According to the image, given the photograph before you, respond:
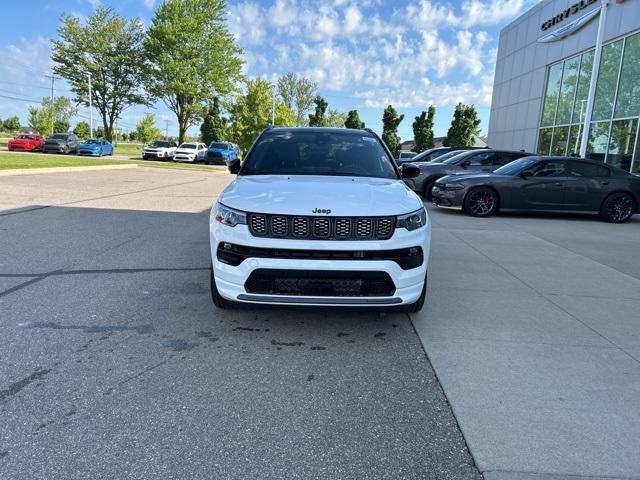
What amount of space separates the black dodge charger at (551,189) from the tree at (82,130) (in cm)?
7794

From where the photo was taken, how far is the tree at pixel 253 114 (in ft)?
166

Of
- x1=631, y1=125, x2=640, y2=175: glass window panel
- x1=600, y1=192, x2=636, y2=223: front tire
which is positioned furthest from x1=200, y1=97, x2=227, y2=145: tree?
x1=600, y1=192, x2=636, y2=223: front tire

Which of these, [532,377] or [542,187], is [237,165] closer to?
[532,377]

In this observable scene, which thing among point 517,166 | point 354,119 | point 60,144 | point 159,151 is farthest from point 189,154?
point 517,166

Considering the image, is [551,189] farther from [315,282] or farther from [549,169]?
[315,282]

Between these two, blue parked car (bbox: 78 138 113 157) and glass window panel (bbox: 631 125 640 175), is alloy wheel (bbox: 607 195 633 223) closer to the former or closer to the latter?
glass window panel (bbox: 631 125 640 175)

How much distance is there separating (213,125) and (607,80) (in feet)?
140

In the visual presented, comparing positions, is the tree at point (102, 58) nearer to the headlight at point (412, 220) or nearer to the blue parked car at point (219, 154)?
the blue parked car at point (219, 154)

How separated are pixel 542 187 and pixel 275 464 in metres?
10.7

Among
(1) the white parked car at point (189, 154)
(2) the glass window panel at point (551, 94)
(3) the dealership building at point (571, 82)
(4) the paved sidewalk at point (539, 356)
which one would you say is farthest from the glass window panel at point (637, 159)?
(1) the white parked car at point (189, 154)

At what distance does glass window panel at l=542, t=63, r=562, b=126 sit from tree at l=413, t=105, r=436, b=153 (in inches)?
833

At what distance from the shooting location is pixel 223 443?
2.52 metres

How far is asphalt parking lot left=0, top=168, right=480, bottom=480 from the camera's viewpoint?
2.39 meters

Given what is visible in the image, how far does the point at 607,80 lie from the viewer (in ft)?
60.8
